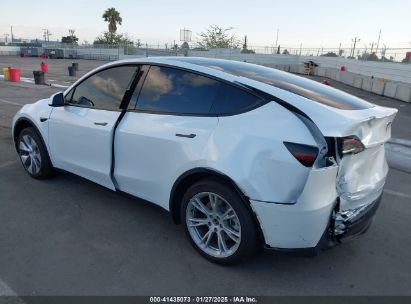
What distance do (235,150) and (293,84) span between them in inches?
41.6

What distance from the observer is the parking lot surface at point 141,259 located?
279cm

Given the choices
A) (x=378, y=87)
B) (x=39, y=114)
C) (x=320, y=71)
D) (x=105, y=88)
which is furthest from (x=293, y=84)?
(x=320, y=71)

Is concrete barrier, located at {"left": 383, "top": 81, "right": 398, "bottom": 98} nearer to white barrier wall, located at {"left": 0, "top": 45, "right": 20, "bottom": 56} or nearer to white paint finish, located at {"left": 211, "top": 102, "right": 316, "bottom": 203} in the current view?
white paint finish, located at {"left": 211, "top": 102, "right": 316, "bottom": 203}

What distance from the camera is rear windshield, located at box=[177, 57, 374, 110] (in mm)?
3057

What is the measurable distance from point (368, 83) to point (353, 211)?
19.9 m

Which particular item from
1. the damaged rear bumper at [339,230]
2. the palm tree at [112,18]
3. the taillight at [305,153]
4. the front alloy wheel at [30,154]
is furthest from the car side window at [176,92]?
the palm tree at [112,18]

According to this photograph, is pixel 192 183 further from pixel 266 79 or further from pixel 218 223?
pixel 266 79

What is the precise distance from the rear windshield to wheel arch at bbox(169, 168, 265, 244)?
0.94 m

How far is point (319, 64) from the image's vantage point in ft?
131

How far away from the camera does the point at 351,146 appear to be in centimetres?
263

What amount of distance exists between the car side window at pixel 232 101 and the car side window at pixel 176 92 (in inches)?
2.4

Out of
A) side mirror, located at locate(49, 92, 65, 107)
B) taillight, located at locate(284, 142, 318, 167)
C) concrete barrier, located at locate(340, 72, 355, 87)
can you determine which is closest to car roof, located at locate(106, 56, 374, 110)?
taillight, located at locate(284, 142, 318, 167)

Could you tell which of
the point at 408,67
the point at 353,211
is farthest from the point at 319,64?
the point at 353,211

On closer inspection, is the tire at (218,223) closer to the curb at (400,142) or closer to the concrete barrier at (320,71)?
the curb at (400,142)
